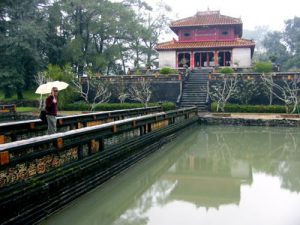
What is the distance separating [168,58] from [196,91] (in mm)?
9041

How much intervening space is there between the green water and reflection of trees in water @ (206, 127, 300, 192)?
27mm

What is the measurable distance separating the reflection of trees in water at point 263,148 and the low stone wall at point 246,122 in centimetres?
61

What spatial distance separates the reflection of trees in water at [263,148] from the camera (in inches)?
319

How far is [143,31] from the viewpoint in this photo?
37656 millimetres

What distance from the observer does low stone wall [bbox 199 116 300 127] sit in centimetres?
1675

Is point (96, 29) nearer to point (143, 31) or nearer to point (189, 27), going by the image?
point (143, 31)

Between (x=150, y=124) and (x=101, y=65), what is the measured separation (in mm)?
24142

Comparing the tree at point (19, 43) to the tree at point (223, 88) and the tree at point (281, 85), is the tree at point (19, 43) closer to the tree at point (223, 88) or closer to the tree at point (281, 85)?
the tree at point (223, 88)

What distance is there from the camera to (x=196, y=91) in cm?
2447

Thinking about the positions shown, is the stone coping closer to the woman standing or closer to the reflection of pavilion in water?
the reflection of pavilion in water

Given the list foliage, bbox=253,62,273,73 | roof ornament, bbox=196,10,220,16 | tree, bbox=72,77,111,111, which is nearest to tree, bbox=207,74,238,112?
foliage, bbox=253,62,273,73

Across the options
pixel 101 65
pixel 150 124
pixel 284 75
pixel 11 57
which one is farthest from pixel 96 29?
pixel 150 124

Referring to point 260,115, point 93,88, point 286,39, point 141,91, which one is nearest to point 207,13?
point 141,91

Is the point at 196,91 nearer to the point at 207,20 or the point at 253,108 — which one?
the point at 253,108
